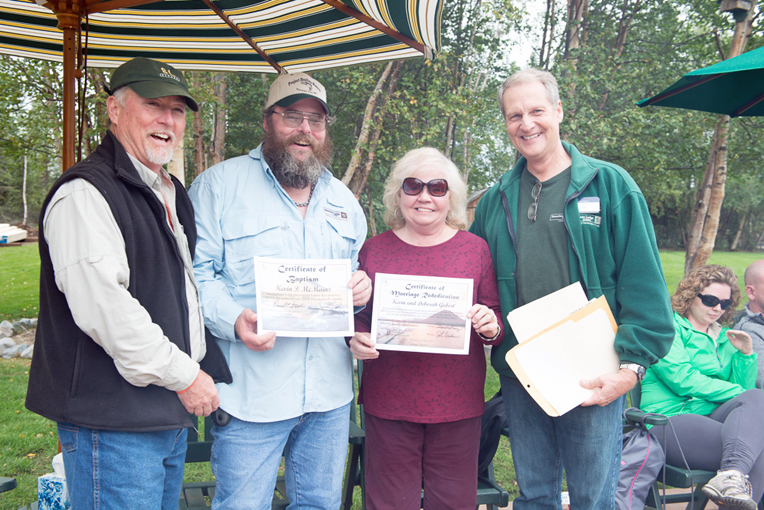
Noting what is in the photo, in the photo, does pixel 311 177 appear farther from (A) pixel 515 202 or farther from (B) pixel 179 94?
(A) pixel 515 202

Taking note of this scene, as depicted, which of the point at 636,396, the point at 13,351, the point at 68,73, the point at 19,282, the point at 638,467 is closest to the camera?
the point at 68,73

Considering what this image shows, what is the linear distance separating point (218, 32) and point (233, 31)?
109 millimetres

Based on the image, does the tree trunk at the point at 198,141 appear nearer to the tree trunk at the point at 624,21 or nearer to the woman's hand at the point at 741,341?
the woman's hand at the point at 741,341

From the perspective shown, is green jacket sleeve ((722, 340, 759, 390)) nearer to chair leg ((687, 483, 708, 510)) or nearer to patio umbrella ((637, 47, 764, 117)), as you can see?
chair leg ((687, 483, 708, 510))

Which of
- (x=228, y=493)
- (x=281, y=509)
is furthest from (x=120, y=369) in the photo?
(x=281, y=509)

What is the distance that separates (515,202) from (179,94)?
1.74 m

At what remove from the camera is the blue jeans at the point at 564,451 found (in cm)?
262

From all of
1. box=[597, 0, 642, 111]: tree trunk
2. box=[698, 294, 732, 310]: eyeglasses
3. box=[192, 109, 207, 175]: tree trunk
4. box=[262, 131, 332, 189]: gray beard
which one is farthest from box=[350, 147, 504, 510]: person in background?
box=[597, 0, 642, 111]: tree trunk

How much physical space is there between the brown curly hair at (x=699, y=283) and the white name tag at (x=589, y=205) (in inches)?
85.1

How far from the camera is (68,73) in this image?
306cm

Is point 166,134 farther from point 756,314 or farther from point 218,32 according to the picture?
point 756,314

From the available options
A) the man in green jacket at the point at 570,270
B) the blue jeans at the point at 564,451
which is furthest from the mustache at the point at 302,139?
the blue jeans at the point at 564,451

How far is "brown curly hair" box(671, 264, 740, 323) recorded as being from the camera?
13.6 feet

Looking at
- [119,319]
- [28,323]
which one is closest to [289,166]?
[119,319]
